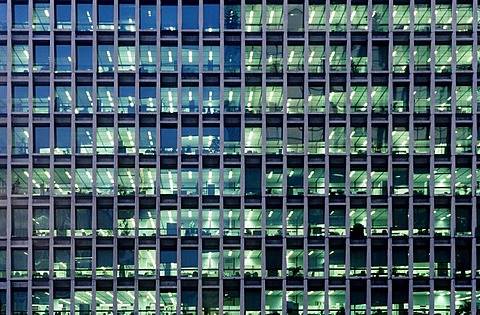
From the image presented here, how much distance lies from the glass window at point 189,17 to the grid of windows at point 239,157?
0.16 meters

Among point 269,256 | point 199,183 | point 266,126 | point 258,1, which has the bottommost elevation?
point 269,256

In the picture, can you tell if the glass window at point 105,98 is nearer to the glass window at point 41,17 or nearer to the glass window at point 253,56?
the glass window at point 41,17

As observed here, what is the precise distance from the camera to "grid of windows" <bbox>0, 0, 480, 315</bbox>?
4912 cm

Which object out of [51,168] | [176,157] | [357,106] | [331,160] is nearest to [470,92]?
[357,106]

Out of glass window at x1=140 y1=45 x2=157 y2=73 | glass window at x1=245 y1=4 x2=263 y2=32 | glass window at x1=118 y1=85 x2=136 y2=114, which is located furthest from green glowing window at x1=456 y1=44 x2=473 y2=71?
glass window at x1=118 y1=85 x2=136 y2=114

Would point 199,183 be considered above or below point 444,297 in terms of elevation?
above

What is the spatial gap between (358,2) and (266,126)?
12655mm

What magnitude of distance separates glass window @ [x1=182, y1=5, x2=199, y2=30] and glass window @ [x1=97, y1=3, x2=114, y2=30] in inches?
231

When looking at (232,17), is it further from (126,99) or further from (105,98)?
(105,98)

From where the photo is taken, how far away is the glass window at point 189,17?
5106 cm

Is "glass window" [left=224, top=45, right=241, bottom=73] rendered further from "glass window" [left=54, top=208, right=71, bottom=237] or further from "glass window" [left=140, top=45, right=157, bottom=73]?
"glass window" [left=54, top=208, right=71, bottom=237]

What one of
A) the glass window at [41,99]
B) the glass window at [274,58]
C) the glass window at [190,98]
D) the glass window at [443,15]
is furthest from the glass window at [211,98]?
the glass window at [443,15]

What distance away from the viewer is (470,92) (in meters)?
51.1

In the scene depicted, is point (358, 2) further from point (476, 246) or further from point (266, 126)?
point (476, 246)
